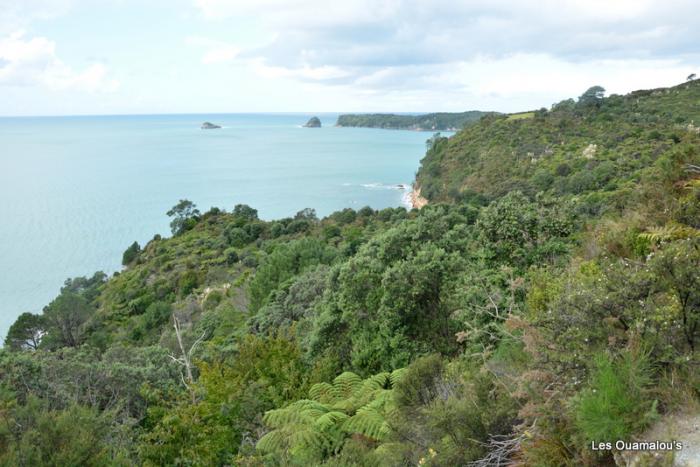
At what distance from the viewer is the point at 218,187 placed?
3561 inches

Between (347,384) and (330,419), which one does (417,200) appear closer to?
(347,384)

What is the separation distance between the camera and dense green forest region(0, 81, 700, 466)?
4.34 meters

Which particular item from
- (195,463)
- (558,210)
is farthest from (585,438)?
(558,210)

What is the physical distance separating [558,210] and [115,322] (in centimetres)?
3155

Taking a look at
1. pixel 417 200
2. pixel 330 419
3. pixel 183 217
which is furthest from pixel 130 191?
pixel 330 419

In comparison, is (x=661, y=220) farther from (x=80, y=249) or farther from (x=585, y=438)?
(x=80, y=249)

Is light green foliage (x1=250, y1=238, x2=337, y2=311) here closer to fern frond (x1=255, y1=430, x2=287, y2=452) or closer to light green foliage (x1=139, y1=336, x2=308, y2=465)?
light green foliage (x1=139, y1=336, x2=308, y2=465)

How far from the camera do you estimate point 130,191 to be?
90.2 metres

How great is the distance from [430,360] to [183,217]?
60.1 meters

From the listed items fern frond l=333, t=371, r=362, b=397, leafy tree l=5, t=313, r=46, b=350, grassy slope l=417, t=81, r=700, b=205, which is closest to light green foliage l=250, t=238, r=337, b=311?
fern frond l=333, t=371, r=362, b=397

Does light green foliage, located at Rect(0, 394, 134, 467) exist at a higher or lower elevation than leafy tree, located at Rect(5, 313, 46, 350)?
higher

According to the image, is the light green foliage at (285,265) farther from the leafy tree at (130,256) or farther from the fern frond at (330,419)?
the leafy tree at (130,256)

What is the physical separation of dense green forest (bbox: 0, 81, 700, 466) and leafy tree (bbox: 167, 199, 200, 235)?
3793 cm

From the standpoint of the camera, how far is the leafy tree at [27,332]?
2955 centimetres
